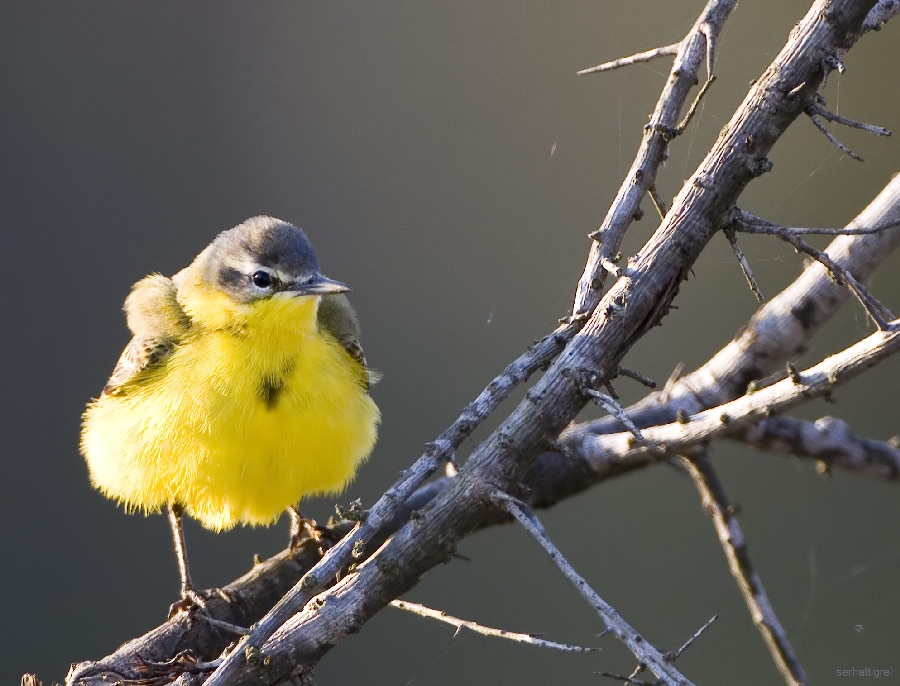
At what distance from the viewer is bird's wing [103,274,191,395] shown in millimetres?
3578

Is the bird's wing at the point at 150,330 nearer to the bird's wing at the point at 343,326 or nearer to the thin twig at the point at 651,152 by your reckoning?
Result: the bird's wing at the point at 343,326

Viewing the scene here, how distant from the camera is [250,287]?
3.53m

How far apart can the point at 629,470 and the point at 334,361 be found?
1.11 meters

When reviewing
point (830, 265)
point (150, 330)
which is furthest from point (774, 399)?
point (150, 330)

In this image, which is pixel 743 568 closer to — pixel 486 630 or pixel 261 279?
pixel 486 630

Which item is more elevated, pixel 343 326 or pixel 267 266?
pixel 267 266

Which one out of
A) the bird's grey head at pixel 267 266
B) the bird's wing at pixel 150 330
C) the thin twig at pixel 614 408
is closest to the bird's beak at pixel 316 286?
the bird's grey head at pixel 267 266

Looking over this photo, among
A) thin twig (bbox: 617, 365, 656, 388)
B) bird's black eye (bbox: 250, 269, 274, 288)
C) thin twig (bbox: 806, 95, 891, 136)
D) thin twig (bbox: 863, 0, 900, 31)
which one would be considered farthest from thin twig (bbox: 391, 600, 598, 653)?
bird's black eye (bbox: 250, 269, 274, 288)

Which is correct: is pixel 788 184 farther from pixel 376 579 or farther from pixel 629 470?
pixel 376 579

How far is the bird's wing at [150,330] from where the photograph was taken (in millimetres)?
3578

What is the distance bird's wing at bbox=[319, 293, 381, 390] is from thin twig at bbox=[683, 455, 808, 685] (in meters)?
1.32

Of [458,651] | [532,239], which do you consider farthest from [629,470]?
[532,239]

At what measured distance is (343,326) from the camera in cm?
395

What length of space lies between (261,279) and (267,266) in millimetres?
49
